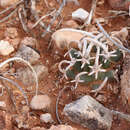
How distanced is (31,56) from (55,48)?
233 mm

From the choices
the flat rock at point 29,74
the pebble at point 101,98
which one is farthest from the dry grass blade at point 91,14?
the pebble at point 101,98

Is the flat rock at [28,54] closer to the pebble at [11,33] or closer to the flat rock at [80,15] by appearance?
the pebble at [11,33]

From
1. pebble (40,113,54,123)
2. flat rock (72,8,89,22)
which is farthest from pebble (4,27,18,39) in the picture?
pebble (40,113,54,123)

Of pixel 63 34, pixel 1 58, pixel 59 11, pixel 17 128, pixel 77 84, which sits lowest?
pixel 17 128

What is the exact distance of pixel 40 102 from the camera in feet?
6.04

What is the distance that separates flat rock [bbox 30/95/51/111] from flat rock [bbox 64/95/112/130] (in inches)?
6.9

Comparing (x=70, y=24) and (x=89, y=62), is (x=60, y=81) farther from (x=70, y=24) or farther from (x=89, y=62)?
(x=70, y=24)

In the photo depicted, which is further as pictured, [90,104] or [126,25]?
[126,25]

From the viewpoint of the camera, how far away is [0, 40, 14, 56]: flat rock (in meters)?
2.14

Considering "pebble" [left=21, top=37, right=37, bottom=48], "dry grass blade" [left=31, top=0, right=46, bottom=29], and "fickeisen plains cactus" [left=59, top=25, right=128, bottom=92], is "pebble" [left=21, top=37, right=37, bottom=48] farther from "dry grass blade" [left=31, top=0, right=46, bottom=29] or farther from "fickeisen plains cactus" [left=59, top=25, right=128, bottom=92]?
"fickeisen plains cactus" [left=59, top=25, right=128, bottom=92]

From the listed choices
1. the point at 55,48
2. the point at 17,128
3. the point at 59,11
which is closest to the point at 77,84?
the point at 55,48

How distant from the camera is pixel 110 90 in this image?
1.96m

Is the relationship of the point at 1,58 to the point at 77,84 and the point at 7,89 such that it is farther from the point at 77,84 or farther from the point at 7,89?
the point at 77,84

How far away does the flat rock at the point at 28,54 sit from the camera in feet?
6.87
